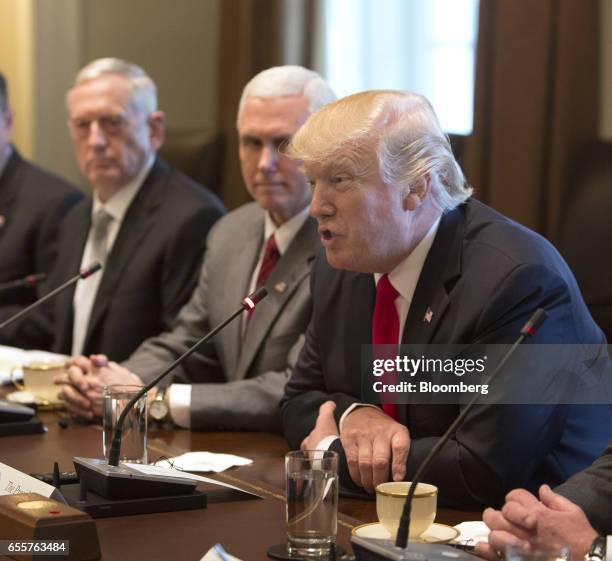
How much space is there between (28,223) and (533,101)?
6.83 feet

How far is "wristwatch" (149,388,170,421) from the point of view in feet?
9.58

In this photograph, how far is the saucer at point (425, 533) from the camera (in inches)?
70.9

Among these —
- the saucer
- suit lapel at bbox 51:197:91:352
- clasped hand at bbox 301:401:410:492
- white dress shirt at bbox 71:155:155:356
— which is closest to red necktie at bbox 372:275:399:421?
clasped hand at bbox 301:401:410:492

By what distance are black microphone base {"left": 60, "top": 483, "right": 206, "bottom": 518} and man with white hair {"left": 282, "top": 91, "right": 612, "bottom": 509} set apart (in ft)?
1.22

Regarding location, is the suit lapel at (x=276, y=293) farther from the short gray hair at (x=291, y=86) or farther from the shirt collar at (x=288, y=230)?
the short gray hair at (x=291, y=86)

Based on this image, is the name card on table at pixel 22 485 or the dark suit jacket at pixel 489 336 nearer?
the name card on table at pixel 22 485

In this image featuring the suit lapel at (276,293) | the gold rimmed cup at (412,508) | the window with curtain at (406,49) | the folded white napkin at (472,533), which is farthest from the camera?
the window with curtain at (406,49)

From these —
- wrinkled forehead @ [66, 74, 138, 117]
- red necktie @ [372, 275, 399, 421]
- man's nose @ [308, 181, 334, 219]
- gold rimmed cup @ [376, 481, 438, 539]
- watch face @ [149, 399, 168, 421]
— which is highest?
wrinkled forehead @ [66, 74, 138, 117]

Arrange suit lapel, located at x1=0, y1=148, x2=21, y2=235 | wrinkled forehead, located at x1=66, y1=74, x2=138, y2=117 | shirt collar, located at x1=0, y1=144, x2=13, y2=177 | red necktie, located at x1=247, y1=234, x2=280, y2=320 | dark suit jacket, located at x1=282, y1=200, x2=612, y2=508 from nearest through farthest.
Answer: dark suit jacket, located at x1=282, y1=200, x2=612, y2=508
red necktie, located at x1=247, y1=234, x2=280, y2=320
wrinkled forehead, located at x1=66, y1=74, x2=138, y2=117
suit lapel, located at x1=0, y1=148, x2=21, y2=235
shirt collar, located at x1=0, y1=144, x2=13, y2=177

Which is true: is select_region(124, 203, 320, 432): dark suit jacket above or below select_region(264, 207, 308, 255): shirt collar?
below

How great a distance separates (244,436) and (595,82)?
187 cm

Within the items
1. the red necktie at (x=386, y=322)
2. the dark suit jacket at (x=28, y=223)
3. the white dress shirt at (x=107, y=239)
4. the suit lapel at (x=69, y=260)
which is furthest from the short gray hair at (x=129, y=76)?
the red necktie at (x=386, y=322)

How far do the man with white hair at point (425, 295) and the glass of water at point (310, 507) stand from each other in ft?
1.63

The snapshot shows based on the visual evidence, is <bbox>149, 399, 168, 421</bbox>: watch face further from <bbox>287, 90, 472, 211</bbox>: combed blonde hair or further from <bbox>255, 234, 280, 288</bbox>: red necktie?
<bbox>287, 90, 472, 211</bbox>: combed blonde hair
